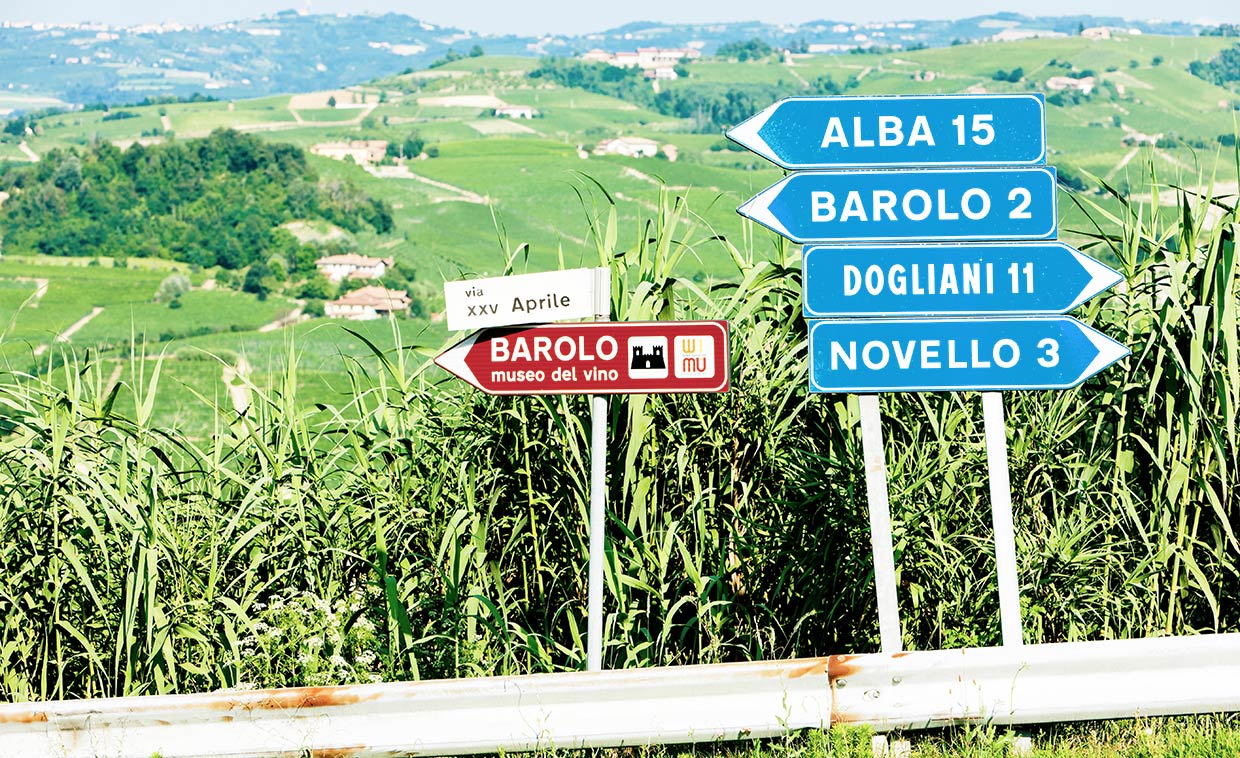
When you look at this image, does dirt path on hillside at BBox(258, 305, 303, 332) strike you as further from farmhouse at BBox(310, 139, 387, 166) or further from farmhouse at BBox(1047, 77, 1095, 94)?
farmhouse at BBox(1047, 77, 1095, 94)

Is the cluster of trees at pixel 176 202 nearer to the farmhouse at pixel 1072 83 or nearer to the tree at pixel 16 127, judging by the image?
the tree at pixel 16 127

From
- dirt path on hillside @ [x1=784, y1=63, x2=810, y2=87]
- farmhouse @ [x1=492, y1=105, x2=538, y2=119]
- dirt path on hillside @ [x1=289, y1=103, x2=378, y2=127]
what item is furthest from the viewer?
dirt path on hillside @ [x1=784, y1=63, x2=810, y2=87]

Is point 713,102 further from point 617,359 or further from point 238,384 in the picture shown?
point 617,359

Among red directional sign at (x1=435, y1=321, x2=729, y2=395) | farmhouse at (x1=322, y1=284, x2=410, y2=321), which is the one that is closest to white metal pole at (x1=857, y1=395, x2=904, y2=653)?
red directional sign at (x1=435, y1=321, x2=729, y2=395)

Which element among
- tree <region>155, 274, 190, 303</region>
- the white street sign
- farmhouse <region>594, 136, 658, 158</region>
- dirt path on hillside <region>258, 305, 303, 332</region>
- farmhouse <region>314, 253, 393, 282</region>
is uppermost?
the white street sign

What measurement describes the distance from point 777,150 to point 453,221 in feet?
281

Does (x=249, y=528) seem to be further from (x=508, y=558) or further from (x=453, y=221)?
(x=453, y=221)

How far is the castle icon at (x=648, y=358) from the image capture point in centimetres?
329

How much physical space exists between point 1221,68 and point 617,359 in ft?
501

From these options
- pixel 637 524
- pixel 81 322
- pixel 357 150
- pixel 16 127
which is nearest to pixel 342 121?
pixel 357 150

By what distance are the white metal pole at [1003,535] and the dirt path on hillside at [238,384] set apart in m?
2.18

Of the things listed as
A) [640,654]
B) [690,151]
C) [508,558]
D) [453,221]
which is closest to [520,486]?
[508,558]

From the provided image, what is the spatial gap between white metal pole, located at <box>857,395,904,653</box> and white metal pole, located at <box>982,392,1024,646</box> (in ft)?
0.86

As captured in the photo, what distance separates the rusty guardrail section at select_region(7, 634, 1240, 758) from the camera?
10.2ft
